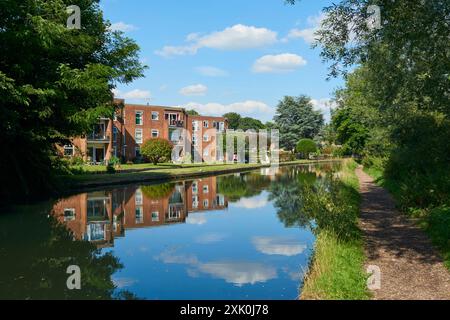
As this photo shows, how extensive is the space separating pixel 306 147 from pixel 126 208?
215ft

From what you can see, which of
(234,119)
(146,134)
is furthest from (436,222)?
(234,119)

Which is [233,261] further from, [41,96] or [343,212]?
[41,96]

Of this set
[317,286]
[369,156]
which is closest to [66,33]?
[317,286]

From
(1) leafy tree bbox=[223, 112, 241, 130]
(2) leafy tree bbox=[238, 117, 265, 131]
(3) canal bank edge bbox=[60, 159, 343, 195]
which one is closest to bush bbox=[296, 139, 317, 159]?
(3) canal bank edge bbox=[60, 159, 343, 195]

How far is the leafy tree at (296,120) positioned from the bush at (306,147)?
3.11 metres

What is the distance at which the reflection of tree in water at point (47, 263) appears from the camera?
8531 millimetres

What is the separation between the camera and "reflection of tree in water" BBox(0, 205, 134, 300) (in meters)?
8.53

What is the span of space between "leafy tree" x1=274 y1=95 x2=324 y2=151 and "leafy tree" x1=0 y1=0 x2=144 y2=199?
210ft

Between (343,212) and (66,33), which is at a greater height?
(66,33)

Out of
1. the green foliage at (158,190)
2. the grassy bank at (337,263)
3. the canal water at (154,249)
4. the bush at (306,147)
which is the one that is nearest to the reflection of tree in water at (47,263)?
the canal water at (154,249)

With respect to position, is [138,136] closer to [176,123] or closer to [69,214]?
[176,123]

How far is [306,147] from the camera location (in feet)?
272
